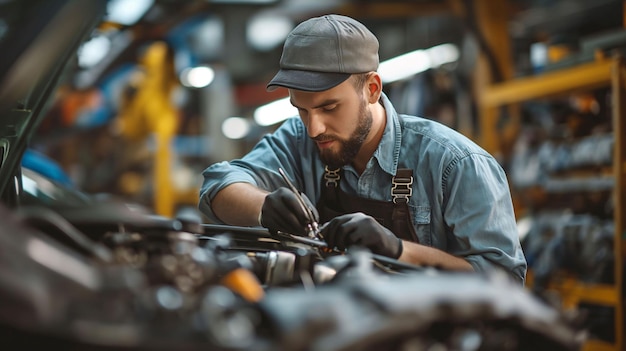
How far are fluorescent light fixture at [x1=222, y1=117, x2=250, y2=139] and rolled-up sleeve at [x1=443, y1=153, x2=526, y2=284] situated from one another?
8.18m

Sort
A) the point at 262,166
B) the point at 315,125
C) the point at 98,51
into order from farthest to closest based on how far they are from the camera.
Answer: the point at 98,51 → the point at 262,166 → the point at 315,125

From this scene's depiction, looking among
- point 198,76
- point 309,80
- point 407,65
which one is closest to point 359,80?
point 309,80

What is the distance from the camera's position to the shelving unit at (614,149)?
4234mm

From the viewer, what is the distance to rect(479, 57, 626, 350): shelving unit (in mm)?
4234

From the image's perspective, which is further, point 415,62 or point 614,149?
point 415,62

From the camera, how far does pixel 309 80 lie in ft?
7.26

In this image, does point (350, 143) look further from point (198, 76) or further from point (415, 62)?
point (198, 76)

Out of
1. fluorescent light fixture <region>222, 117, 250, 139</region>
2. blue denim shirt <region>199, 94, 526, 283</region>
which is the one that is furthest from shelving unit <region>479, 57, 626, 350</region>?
fluorescent light fixture <region>222, 117, 250, 139</region>

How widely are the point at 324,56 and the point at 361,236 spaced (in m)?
0.67

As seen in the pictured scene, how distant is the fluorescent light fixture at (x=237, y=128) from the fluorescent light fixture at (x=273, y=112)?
40cm

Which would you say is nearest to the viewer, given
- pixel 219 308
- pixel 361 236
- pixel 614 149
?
pixel 219 308

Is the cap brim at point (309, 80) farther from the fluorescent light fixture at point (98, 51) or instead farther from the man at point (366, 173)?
the fluorescent light fixture at point (98, 51)

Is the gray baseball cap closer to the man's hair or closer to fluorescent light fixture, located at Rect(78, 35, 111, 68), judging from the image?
the man's hair

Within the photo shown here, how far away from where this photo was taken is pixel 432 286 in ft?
3.53
